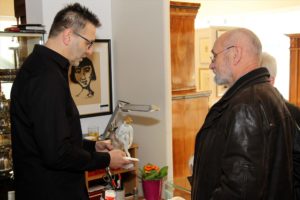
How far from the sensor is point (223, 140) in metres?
1.36

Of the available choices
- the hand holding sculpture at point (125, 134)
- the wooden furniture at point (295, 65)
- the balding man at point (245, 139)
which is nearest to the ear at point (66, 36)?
the balding man at point (245, 139)

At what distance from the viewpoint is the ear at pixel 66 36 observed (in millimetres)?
1655

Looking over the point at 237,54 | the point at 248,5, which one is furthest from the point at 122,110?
the point at 248,5

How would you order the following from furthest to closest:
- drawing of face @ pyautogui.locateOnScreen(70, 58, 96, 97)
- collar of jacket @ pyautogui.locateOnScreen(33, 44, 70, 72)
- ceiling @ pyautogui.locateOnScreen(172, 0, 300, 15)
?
ceiling @ pyautogui.locateOnScreen(172, 0, 300, 15), drawing of face @ pyautogui.locateOnScreen(70, 58, 96, 97), collar of jacket @ pyautogui.locateOnScreen(33, 44, 70, 72)

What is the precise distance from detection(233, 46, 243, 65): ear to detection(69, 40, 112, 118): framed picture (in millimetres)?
1843

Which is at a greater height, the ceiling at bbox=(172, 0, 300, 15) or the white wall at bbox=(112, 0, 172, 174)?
the ceiling at bbox=(172, 0, 300, 15)

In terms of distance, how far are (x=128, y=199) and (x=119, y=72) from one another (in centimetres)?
115

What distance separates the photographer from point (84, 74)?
3.11 meters

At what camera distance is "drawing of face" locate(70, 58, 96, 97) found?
120 inches

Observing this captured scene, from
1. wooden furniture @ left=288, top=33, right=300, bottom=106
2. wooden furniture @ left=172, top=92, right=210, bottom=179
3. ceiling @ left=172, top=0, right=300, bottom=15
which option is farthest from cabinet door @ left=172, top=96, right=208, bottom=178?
wooden furniture @ left=288, top=33, right=300, bottom=106

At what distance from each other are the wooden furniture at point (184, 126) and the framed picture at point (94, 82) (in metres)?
0.64

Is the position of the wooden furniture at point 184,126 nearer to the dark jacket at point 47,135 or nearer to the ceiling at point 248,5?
the dark jacket at point 47,135

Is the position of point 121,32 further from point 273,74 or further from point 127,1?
point 273,74

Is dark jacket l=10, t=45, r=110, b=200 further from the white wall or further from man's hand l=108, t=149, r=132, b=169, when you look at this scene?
the white wall
